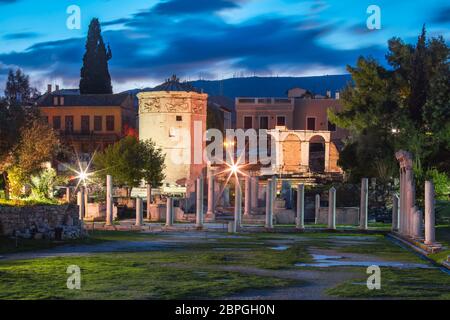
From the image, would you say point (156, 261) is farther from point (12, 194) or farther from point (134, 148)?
point (134, 148)

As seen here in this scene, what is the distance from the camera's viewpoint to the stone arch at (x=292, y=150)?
68.6 metres

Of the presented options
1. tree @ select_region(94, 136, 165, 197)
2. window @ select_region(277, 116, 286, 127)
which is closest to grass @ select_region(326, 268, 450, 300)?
tree @ select_region(94, 136, 165, 197)

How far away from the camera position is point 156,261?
65.3 feet

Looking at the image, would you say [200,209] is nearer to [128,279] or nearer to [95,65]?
[128,279]

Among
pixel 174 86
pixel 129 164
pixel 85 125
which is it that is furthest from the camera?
pixel 85 125

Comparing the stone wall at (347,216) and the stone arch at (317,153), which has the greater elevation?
the stone arch at (317,153)

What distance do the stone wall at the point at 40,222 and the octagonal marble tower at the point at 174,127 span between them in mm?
33068

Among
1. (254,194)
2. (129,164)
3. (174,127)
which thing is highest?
(174,127)

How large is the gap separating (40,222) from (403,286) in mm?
15833

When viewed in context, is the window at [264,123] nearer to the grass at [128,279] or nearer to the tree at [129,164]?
the tree at [129,164]

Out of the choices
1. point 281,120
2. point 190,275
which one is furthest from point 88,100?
point 190,275

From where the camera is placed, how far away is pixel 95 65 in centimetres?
7575

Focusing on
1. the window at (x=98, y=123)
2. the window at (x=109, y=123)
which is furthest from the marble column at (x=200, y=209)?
the window at (x=98, y=123)
